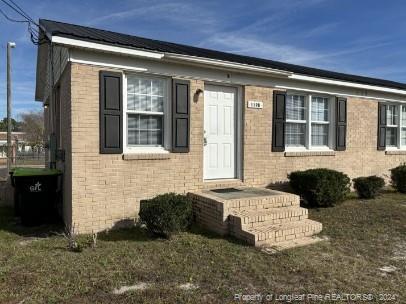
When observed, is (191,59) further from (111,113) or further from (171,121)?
(111,113)

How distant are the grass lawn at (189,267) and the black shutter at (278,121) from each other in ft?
9.40

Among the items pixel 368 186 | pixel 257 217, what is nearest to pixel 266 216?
pixel 257 217

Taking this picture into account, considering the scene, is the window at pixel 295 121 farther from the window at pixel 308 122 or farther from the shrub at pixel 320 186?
the shrub at pixel 320 186

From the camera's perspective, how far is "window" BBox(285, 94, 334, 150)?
30.6 feet

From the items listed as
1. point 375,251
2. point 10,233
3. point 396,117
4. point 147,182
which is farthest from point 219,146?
point 396,117

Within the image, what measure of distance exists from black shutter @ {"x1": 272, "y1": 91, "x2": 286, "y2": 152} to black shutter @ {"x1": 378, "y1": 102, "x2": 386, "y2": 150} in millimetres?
4121

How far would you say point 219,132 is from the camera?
26.2 feet

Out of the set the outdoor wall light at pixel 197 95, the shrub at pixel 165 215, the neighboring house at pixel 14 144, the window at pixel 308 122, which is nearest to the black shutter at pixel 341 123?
the window at pixel 308 122

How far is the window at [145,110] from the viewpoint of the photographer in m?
6.84

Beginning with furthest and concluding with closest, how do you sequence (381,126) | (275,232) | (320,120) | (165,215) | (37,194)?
(381,126) → (320,120) → (37,194) → (275,232) → (165,215)

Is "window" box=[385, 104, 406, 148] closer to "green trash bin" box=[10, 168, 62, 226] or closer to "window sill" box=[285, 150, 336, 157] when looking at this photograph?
"window sill" box=[285, 150, 336, 157]

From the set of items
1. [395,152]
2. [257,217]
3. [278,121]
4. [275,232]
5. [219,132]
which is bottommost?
[275,232]

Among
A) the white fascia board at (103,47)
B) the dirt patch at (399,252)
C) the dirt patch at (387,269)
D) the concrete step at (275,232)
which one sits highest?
the white fascia board at (103,47)

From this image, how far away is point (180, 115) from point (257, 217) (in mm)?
2516
